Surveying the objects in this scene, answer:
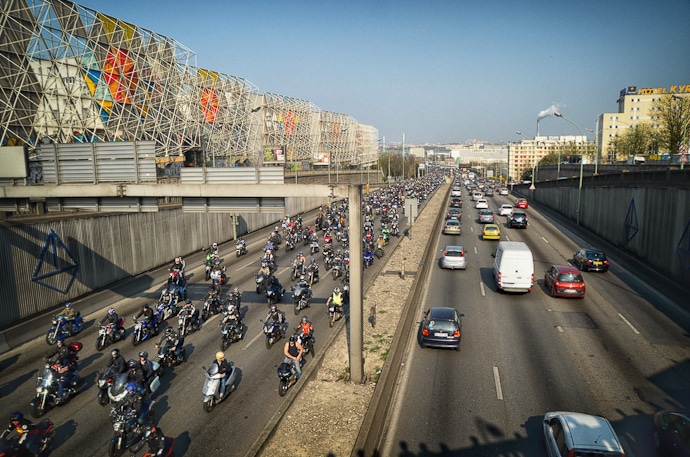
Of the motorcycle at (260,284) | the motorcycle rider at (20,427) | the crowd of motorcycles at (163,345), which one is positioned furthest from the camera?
the motorcycle at (260,284)

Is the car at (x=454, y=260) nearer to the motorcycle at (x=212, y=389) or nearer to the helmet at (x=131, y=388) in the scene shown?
the motorcycle at (x=212, y=389)

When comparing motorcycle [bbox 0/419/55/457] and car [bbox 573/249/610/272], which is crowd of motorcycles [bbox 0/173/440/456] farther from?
car [bbox 573/249/610/272]

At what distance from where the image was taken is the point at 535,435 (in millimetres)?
10312

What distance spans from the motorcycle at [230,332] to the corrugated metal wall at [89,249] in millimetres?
4621

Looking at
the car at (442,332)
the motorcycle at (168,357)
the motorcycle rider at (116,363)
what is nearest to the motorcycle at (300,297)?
the motorcycle at (168,357)

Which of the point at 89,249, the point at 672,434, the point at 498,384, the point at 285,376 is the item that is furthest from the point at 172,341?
the point at 672,434

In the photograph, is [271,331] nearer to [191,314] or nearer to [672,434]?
[191,314]

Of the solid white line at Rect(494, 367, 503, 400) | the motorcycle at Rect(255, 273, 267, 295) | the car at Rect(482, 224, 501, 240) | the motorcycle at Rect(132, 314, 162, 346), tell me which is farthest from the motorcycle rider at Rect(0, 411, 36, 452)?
the car at Rect(482, 224, 501, 240)

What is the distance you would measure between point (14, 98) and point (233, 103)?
128 feet

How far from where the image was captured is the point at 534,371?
536 inches

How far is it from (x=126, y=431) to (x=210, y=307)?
9.78m

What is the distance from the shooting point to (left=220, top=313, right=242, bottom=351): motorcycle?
1575 cm

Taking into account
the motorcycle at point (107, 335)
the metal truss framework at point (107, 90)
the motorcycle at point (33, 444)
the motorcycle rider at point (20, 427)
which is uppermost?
the metal truss framework at point (107, 90)

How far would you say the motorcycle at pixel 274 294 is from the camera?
2080cm
